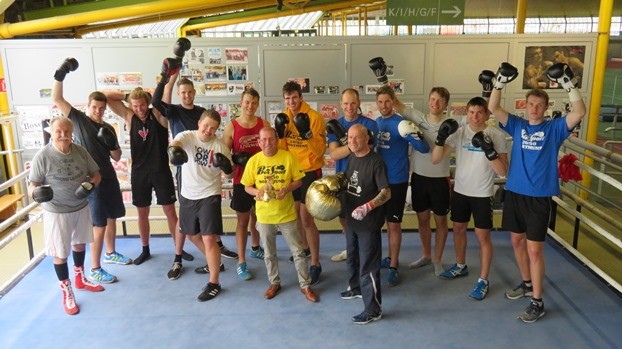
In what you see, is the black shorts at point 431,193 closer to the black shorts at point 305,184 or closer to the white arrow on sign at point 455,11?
the black shorts at point 305,184

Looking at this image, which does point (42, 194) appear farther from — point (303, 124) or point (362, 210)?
point (362, 210)

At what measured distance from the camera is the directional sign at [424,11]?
5.11 meters

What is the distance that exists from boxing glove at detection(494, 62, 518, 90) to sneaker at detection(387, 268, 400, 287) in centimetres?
168

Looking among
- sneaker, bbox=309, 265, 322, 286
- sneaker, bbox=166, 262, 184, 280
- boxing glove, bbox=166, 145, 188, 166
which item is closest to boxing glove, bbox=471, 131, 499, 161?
sneaker, bbox=309, 265, 322, 286

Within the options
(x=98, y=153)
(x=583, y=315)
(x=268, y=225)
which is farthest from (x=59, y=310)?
(x=583, y=315)

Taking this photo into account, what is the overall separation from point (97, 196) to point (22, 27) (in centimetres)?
386

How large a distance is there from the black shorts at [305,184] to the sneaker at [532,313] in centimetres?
183

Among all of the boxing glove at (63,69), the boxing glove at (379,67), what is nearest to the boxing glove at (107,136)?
the boxing glove at (63,69)

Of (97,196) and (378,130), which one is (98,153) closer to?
(97,196)

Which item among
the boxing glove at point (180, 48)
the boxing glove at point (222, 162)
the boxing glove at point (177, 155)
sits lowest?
the boxing glove at point (222, 162)

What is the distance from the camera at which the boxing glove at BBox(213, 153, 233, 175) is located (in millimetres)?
3551

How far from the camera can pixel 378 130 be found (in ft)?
12.3

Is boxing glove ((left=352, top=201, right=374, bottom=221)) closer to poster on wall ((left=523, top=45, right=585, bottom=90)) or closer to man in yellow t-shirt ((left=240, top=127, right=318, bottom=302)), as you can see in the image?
man in yellow t-shirt ((left=240, top=127, right=318, bottom=302))

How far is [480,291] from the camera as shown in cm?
371
